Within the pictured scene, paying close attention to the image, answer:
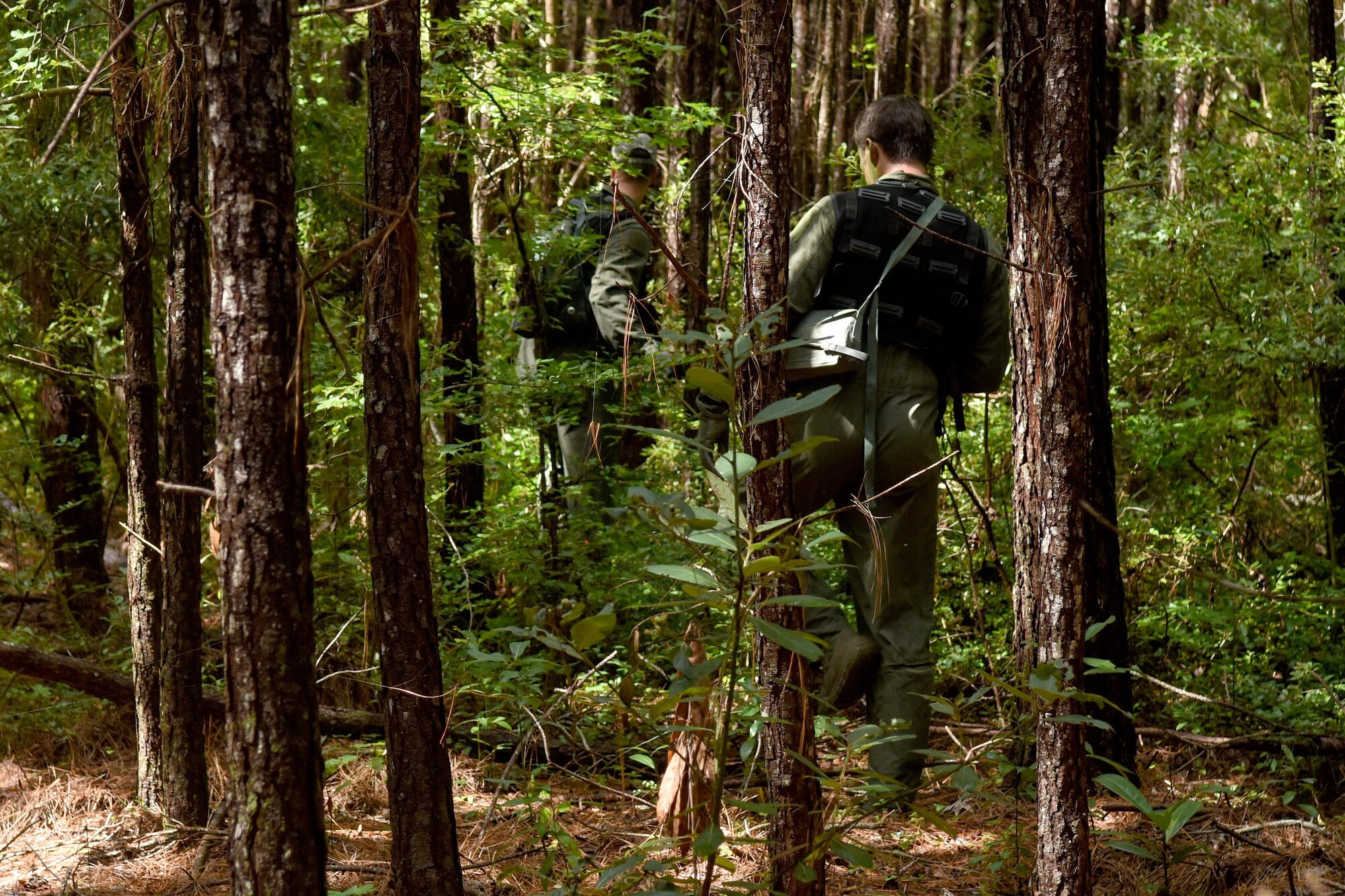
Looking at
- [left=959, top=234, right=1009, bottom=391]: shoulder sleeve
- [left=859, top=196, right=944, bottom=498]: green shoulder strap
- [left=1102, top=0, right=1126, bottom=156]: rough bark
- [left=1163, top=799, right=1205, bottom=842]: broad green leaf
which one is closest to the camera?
[left=1163, top=799, right=1205, bottom=842]: broad green leaf

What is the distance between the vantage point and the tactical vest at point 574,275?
19.7 ft

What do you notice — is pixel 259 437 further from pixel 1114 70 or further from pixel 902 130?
pixel 1114 70

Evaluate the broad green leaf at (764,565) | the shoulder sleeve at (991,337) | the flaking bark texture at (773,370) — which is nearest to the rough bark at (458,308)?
the shoulder sleeve at (991,337)

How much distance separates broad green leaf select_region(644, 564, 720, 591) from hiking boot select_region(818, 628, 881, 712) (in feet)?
6.47

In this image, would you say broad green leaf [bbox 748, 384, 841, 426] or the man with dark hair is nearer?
broad green leaf [bbox 748, 384, 841, 426]

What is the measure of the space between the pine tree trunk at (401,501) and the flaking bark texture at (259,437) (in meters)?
0.75

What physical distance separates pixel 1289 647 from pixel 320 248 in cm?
553

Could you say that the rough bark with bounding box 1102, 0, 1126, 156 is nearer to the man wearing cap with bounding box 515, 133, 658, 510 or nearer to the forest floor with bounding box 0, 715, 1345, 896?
the man wearing cap with bounding box 515, 133, 658, 510

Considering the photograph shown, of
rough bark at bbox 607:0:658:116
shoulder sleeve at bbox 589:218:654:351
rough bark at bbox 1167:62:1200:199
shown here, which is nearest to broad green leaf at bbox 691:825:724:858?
shoulder sleeve at bbox 589:218:654:351

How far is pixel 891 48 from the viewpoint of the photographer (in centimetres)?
873

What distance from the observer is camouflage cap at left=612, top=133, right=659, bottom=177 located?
5.74m

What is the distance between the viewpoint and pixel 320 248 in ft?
20.7

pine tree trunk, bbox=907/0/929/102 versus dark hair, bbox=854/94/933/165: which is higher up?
pine tree trunk, bbox=907/0/929/102

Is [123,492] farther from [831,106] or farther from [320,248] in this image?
[831,106]
